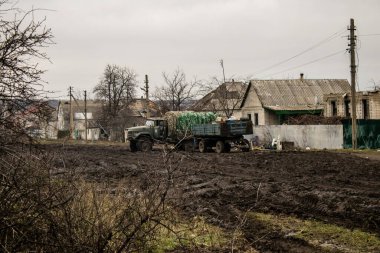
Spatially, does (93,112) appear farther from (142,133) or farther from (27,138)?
(27,138)

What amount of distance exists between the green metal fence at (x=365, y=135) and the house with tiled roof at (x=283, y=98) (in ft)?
47.7

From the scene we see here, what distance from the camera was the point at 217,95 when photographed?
56.7 m

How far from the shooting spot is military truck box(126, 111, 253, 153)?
29344 mm

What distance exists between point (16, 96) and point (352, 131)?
84.2 feet

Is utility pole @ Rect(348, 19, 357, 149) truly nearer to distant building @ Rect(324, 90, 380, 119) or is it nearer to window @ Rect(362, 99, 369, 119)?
distant building @ Rect(324, 90, 380, 119)

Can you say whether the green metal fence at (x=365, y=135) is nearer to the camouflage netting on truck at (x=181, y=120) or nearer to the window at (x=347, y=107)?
the camouflage netting on truck at (x=181, y=120)

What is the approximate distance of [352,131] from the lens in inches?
Answer: 1137

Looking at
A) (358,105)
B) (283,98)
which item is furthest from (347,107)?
(283,98)

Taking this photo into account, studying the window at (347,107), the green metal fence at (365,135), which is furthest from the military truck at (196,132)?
the window at (347,107)

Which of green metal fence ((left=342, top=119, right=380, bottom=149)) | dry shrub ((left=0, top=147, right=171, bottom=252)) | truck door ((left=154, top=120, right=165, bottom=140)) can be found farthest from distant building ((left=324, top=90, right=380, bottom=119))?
dry shrub ((left=0, top=147, right=171, bottom=252))

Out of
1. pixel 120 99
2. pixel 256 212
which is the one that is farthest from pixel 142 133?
pixel 120 99

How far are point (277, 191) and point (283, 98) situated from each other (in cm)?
3651

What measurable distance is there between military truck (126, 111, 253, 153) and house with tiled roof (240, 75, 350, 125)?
15.7m

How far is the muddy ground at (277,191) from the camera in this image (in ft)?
30.2
